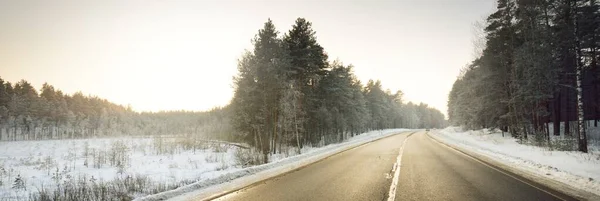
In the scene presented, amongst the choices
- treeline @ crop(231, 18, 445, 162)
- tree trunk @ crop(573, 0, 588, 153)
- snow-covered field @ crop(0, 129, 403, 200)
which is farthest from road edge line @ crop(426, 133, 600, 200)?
treeline @ crop(231, 18, 445, 162)

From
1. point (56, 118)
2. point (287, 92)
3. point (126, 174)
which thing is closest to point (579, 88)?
point (287, 92)

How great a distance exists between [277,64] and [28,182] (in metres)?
17.2

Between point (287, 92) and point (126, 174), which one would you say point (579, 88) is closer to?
point (287, 92)

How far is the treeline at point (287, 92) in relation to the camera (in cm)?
2705

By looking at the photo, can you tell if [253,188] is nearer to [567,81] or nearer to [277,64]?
[277,64]

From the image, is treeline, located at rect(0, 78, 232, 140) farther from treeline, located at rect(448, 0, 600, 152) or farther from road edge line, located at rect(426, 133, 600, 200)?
road edge line, located at rect(426, 133, 600, 200)

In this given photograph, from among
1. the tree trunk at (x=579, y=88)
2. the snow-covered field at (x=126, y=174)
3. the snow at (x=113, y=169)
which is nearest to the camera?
the snow-covered field at (x=126, y=174)

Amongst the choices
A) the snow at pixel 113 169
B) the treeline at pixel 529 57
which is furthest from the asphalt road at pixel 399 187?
the treeline at pixel 529 57

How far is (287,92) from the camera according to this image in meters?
27.3

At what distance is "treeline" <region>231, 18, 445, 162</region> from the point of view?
27047 mm

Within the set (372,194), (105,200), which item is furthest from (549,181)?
(105,200)

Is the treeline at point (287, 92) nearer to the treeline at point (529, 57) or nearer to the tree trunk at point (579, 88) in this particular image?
the treeline at point (529, 57)

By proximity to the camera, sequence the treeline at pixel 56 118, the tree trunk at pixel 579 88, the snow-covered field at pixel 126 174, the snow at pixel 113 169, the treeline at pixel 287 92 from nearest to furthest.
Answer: the snow-covered field at pixel 126 174, the snow at pixel 113 169, the tree trunk at pixel 579 88, the treeline at pixel 287 92, the treeline at pixel 56 118

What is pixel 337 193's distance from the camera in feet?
26.3
